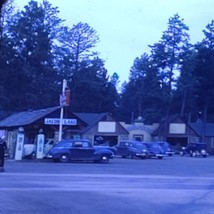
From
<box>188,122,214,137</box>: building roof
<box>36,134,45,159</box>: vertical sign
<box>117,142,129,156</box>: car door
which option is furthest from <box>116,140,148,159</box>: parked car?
<box>188,122,214,137</box>: building roof

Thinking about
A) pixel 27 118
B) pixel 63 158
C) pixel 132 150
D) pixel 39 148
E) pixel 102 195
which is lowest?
pixel 102 195

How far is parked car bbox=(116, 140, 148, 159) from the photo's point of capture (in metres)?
53.4

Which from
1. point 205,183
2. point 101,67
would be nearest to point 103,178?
point 205,183

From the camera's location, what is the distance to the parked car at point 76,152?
40375 millimetres

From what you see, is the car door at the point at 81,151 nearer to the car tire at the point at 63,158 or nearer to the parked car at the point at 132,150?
the car tire at the point at 63,158

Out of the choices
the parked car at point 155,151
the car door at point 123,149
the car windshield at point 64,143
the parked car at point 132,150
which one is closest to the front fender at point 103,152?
the car windshield at point 64,143

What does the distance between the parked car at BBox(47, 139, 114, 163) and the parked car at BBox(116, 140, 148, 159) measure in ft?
38.3

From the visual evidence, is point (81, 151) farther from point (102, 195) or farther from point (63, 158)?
point (102, 195)

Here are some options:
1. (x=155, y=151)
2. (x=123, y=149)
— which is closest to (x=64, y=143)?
(x=123, y=149)

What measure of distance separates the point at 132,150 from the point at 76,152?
13397 millimetres

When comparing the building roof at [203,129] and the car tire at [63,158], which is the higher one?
→ the building roof at [203,129]

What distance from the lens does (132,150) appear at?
176 ft

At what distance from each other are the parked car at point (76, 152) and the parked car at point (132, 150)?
459 inches

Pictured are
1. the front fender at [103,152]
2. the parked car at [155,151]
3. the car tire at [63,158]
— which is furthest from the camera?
the parked car at [155,151]
